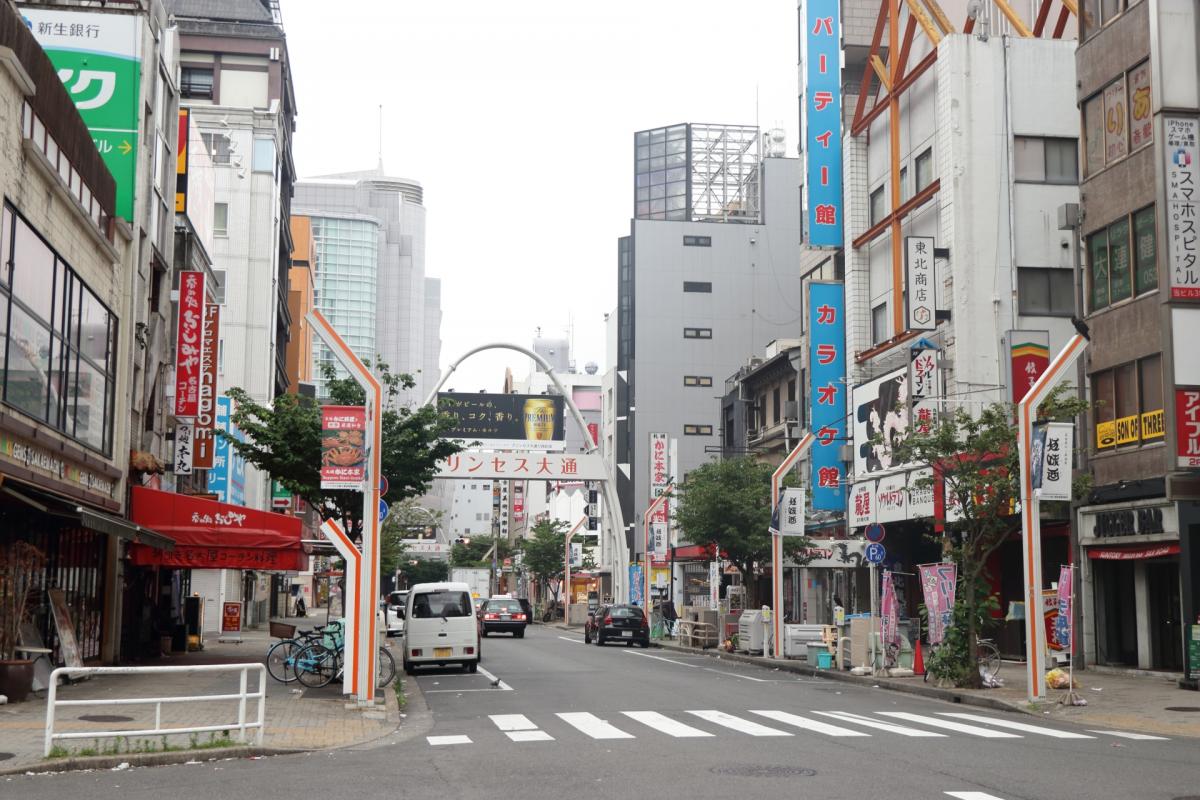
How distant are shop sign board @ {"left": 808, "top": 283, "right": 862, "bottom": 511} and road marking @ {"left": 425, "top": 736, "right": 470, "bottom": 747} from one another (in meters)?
28.7

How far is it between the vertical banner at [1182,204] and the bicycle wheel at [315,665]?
17254 mm

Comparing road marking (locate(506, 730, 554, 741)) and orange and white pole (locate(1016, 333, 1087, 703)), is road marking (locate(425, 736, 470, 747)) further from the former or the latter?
orange and white pole (locate(1016, 333, 1087, 703))

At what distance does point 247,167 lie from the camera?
64812 millimetres

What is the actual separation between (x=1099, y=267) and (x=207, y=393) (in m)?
22.0

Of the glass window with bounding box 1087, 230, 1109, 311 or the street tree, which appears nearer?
the street tree

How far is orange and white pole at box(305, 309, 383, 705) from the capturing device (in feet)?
64.5

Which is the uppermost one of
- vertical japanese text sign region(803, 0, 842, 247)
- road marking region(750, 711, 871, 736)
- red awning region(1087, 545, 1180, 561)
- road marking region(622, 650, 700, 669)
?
vertical japanese text sign region(803, 0, 842, 247)

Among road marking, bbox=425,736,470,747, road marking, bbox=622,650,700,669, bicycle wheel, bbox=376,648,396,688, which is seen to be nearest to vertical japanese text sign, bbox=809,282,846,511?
road marking, bbox=622,650,700,669

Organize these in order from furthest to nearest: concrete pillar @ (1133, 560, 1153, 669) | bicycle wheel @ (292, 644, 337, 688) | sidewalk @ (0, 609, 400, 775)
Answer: concrete pillar @ (1133, 560, 1153, 669)
bicycle wheel @ (292, 644, 337, 688)
sidewalk @ (0, 609, 400, 775)

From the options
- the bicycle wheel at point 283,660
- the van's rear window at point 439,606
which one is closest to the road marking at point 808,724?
the bicycle wheel at point 283,660

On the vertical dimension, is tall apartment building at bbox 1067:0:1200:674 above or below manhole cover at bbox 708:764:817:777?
above

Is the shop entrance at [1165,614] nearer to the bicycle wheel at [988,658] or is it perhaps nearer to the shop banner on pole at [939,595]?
the bicycle wheel at [988,658]

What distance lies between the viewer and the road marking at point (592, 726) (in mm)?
15641

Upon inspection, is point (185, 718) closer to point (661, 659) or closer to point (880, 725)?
point (880, 725)
